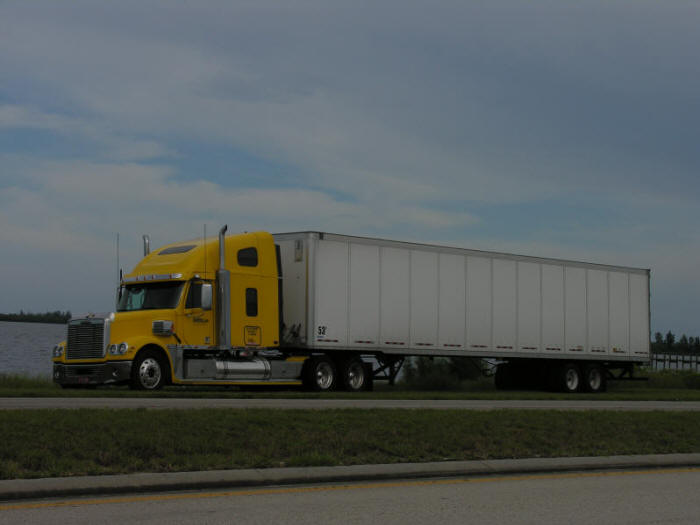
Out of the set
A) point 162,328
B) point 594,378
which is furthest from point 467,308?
point 162,328

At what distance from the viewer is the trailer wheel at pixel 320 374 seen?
26219mm

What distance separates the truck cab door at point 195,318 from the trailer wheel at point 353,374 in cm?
439

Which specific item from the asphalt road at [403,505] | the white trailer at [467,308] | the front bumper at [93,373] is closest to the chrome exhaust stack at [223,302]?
the white trailer at [467,308]

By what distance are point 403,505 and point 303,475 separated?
1506 mm

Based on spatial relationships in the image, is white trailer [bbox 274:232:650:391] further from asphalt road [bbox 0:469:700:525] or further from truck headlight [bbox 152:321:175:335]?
asphalt road [bbox 0:469:700:525]

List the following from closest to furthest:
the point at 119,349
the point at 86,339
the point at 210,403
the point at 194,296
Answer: the point at 210,403, the point at 119,349, the point at 86,339, the point at 194,296

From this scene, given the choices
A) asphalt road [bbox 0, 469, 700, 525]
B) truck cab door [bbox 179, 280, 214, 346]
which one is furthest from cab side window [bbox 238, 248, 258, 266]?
asphalt road [bbox 0, 469, 700, 525]

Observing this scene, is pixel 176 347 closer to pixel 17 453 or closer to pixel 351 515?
pixel 17 453

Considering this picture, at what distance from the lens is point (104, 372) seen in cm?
2225

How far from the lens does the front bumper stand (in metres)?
22.1

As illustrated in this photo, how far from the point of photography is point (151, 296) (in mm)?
23859

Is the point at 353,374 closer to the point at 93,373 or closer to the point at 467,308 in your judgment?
the point at 467,308

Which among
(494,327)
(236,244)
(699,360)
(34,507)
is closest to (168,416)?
(34,507)

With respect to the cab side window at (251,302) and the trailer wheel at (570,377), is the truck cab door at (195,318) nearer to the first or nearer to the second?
the cab side window at (251,302)
